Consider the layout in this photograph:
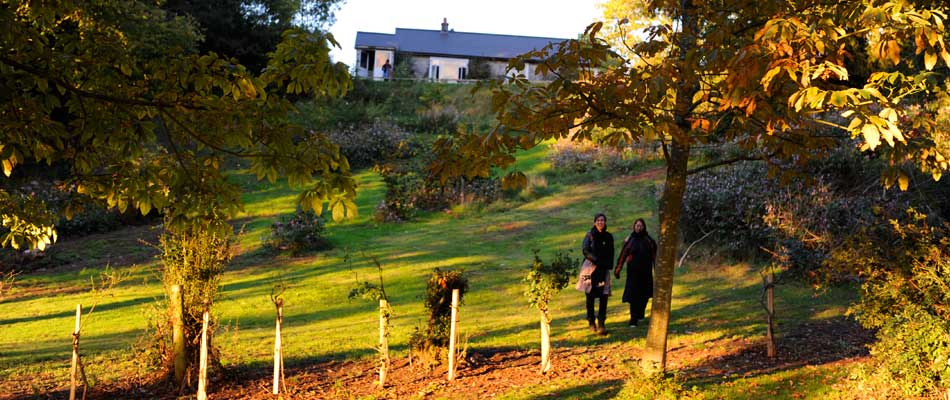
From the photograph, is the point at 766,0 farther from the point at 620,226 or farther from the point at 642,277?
the point at 620,226

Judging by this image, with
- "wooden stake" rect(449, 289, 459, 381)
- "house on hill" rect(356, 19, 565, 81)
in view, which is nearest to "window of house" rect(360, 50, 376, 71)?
"house on hill" rect(356, 19, 565, 81)

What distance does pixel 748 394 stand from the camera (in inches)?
312

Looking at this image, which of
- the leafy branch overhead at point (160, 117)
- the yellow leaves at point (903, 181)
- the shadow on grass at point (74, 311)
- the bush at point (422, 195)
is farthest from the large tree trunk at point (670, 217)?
the bush at point (422, 195)

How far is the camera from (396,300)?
15258 millimetres

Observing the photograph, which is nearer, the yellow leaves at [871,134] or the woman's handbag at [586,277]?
the yellow leaves at [871,134]

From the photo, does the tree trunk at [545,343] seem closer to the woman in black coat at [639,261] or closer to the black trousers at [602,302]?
the black trousers at [602,302]

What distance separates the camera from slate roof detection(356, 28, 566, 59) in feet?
204

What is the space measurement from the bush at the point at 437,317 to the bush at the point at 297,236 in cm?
1078

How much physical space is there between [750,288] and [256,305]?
8665mm

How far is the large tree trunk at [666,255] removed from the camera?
8227 millimetres

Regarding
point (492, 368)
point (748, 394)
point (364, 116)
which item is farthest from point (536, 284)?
point (364, 116)

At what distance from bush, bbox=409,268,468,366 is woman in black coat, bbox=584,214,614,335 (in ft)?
7.68

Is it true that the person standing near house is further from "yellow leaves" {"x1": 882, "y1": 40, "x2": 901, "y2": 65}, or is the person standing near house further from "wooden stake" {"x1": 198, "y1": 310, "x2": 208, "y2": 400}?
"yellow leaves" {"x1": 882, "y1": 40, "x2": 901, "y2": 65}

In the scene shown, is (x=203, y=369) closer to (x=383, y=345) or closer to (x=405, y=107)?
(x=383, y=345)
